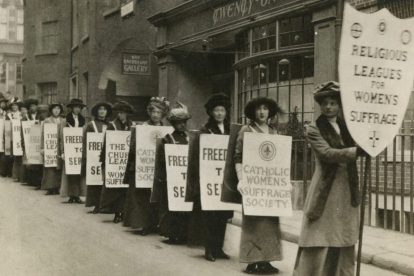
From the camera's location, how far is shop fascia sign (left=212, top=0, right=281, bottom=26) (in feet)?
47.0

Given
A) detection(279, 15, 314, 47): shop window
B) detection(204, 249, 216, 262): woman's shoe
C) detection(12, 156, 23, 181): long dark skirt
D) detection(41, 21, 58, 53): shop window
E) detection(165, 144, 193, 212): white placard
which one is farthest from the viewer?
detection(41, 21, 58, 53): shop window

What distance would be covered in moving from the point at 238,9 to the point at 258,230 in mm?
9208

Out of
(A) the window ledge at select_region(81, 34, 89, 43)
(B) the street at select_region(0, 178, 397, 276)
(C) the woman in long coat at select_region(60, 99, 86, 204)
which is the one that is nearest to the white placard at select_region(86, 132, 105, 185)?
(B) the street at select_region(0, 178, 397, 276)

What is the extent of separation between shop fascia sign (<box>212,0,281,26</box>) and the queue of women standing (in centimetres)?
406

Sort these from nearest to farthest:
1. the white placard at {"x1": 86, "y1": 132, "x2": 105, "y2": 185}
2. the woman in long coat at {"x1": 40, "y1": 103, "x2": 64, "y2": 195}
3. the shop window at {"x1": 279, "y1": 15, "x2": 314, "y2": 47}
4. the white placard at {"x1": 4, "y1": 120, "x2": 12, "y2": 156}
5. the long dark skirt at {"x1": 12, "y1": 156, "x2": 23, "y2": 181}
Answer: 1. the white placard at {"x1": 86, "y1": 132, "x2": 105, "y2": 185}
2. the shop window at {"x1": 279, "y1": 15, "x2": 314, "y2": 47}
3. the woman in long coat at {"x1": 40, "y1": 103, "x2": 64, "y2": 195}
4. the long dark skirt at {"x1": 12, "y1": 156, "x2": 23, "y2": 181}
5. the white placard at {"x1": 4, "y1": 120, "x2": 12, "y2": 156}

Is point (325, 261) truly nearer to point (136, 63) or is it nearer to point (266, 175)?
point (266, 175)

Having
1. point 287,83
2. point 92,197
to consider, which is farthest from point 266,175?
point 287,83

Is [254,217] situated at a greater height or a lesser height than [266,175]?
lesser

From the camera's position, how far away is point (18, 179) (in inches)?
728

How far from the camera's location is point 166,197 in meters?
9.12

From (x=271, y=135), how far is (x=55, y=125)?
8664 mm

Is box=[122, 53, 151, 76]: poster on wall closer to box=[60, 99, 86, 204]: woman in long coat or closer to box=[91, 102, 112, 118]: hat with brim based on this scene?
box=[60, 99, 86, 204]: woman in long coat

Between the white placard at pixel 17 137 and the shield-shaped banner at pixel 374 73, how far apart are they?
13.7 metres

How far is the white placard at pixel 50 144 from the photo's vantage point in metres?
14.8
